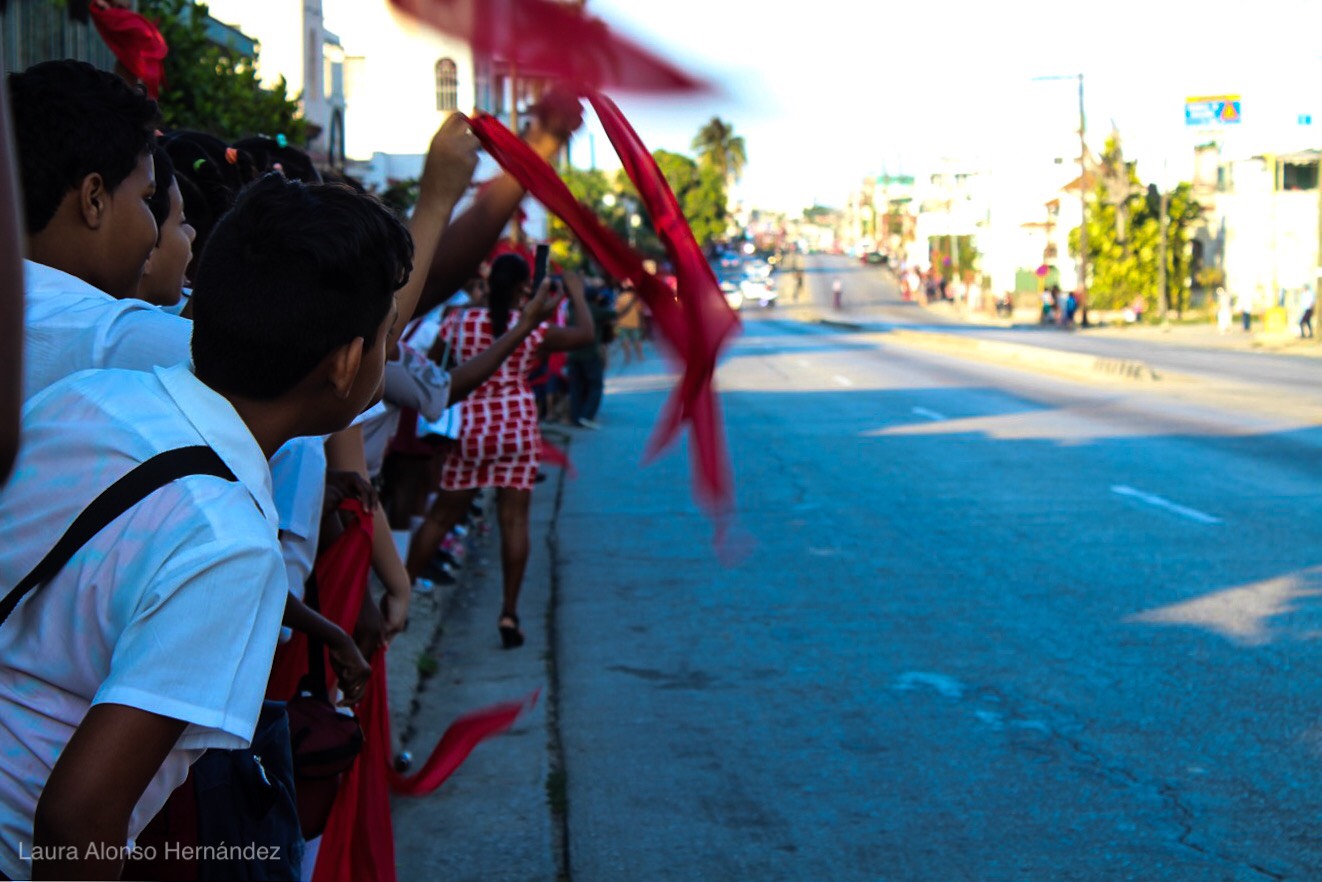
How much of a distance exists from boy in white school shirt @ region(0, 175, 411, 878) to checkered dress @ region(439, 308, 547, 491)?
5320mm

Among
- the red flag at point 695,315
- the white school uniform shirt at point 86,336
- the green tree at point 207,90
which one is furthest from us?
the green tree at point 207,90

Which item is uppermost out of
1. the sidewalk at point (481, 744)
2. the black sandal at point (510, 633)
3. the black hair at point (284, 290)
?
the black hair at point (284, 290)

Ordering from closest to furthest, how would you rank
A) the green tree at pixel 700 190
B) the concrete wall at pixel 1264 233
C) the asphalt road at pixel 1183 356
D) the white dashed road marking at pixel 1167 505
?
the green tree at pixel 700 190, the white dashed road marking at pixel 1167 505, the asphalt road at pixel 1183 356, the concrete wall at pixel 1264 233

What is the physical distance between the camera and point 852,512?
11.4 m

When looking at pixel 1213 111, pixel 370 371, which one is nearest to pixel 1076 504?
pixel 370 371

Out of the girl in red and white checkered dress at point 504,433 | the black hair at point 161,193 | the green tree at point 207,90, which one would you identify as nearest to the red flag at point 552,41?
the black hair at point 161,193

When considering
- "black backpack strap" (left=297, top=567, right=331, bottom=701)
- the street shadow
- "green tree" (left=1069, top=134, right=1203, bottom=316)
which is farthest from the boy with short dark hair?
"green tree" (left=1069, top=134, right=1203, bottom=316)

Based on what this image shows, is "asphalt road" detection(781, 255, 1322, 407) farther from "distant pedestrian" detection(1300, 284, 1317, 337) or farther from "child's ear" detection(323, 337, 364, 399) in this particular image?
"child's ear" detection(323, 337, 364, 399)

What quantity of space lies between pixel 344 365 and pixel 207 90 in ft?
26.4

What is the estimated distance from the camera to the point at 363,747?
11.6 feet

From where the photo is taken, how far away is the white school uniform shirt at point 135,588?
1841 mm

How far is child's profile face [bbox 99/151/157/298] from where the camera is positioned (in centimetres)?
262

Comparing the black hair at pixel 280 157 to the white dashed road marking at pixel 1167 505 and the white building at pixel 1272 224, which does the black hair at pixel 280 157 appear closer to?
the white dashed road marking at pixel 1167 505

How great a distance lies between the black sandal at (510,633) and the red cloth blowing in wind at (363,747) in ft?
10.5
